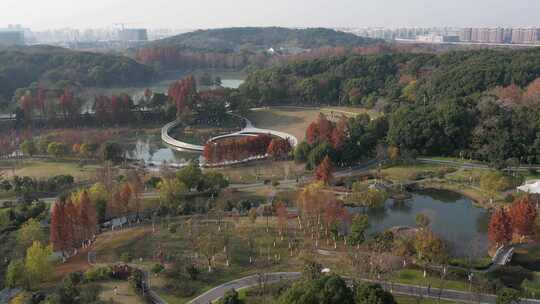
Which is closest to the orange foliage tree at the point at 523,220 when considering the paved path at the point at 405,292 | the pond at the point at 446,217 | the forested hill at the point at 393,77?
the pond at the point at 446,217

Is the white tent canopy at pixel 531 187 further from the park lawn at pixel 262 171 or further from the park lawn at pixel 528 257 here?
the park lawn at pixel 262 171

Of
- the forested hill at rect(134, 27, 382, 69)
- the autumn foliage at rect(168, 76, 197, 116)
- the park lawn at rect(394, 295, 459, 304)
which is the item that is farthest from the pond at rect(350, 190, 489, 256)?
the forested hill at rect(134, 27, 382, 69)

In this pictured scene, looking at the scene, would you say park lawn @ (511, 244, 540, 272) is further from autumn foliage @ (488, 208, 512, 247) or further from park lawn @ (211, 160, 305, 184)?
park lawn @ (211, 160, 305, 184)

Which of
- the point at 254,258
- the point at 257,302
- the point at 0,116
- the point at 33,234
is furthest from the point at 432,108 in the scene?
the point at 0,116

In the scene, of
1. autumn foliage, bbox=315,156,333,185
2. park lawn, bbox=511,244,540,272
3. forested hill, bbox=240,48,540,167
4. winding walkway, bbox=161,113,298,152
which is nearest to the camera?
park lawn, bbox=511,244,540,272

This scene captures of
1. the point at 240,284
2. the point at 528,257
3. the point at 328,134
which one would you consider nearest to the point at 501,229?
the point at 528,257

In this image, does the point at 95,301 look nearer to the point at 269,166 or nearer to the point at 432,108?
the point at 269,166
